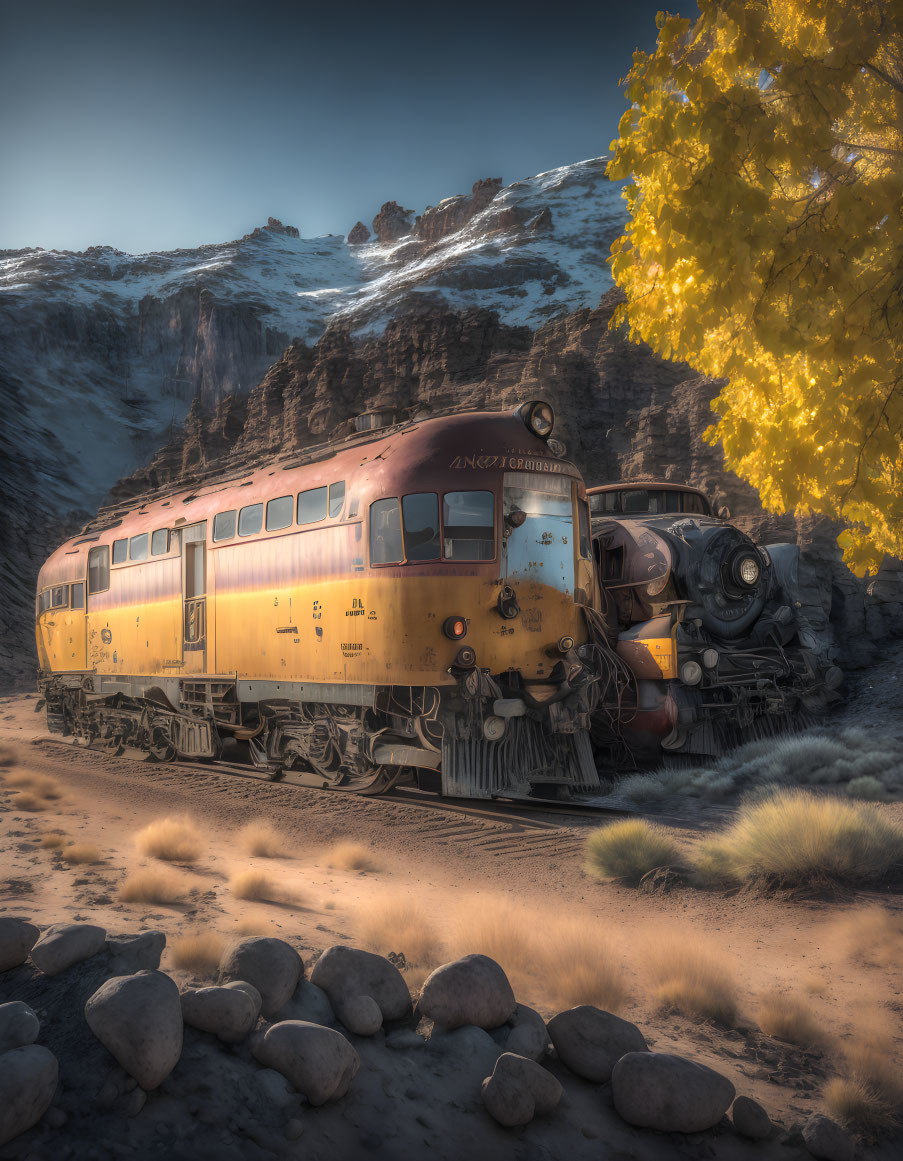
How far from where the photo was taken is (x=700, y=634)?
13.3m

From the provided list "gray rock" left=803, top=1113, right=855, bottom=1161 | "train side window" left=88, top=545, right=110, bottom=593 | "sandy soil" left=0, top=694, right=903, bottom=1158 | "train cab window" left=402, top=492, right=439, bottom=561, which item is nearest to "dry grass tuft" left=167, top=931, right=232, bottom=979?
"sandy soil" left=0, top=694, right=903, bottom=1158

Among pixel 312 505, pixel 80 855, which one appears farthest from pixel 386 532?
pixel 80 855

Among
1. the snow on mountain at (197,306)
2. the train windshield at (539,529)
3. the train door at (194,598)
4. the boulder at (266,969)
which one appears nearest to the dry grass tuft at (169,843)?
the boulder at (266,969)

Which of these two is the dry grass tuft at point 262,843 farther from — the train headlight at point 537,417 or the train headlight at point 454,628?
the train headlight at point 537,417

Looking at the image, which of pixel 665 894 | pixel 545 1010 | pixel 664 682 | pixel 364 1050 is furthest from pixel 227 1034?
pixel 664 682

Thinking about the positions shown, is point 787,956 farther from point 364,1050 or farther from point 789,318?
point 789,318

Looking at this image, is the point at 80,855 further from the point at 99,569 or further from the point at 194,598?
the point at 99,569

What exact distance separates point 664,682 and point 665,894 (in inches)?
229

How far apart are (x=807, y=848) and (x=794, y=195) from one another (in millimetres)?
4918

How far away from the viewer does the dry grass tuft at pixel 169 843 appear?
24.3 ft

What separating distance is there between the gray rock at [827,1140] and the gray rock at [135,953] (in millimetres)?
2903

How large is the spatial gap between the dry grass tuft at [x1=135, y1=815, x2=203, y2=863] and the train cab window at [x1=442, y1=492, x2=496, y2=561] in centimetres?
408

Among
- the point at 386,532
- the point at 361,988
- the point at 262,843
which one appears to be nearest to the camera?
the point at 361,988

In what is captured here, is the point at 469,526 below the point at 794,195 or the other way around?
below
